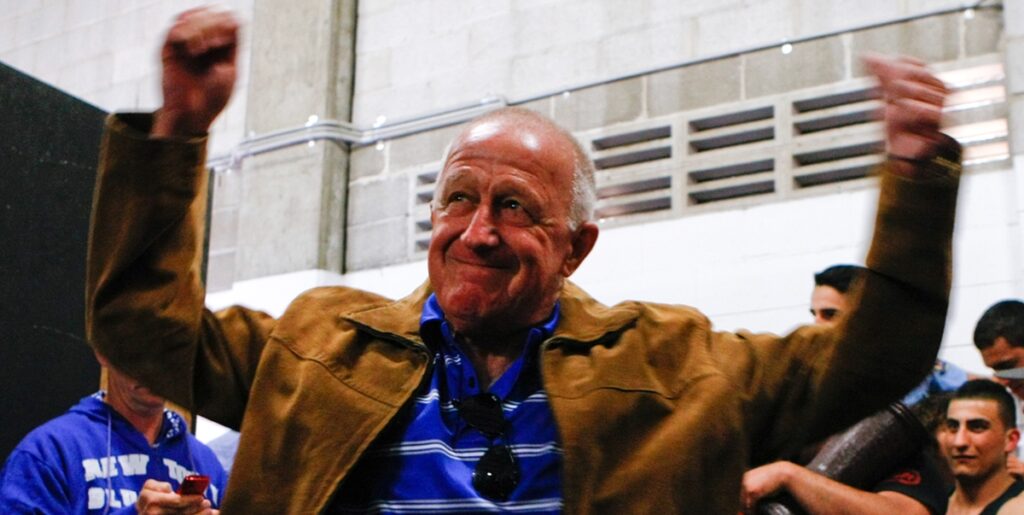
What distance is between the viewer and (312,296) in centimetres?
183

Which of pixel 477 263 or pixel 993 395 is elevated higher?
pixel 477 263

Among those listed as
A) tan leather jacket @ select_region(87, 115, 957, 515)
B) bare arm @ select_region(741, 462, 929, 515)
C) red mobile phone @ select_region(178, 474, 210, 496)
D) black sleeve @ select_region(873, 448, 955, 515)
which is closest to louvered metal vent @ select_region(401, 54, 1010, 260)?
black sleeve @ select_region(873, 448, 955, 515)

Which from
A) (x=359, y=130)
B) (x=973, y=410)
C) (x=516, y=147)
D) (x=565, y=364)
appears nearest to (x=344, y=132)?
(x=359, y=130)

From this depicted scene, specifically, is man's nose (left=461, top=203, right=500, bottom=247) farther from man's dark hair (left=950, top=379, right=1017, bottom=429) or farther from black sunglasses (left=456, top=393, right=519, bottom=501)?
man's dark hair (left=950, top=379, right=1017, bottom=429)

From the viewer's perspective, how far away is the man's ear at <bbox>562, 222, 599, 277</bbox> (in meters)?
1.94

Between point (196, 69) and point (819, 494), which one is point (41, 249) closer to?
point (819, 494)

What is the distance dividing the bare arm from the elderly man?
1.07m

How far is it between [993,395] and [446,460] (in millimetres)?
2280

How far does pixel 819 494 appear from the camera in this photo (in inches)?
A: 108

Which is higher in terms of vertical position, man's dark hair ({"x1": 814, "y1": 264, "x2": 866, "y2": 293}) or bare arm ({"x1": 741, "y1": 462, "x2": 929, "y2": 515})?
man's dark hair ({"x1": 814, "y1": 264, "x2": 866, "y2": 293})

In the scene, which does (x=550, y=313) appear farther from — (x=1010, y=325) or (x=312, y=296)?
(x=1010, y=325)

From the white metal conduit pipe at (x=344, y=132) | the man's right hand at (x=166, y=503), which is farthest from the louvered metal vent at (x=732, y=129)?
the man's right hand at (x=166, y=503)

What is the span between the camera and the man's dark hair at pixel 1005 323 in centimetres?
372

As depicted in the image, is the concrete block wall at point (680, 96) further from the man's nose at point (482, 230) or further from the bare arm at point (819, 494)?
the man's nose at point (482, 230)
